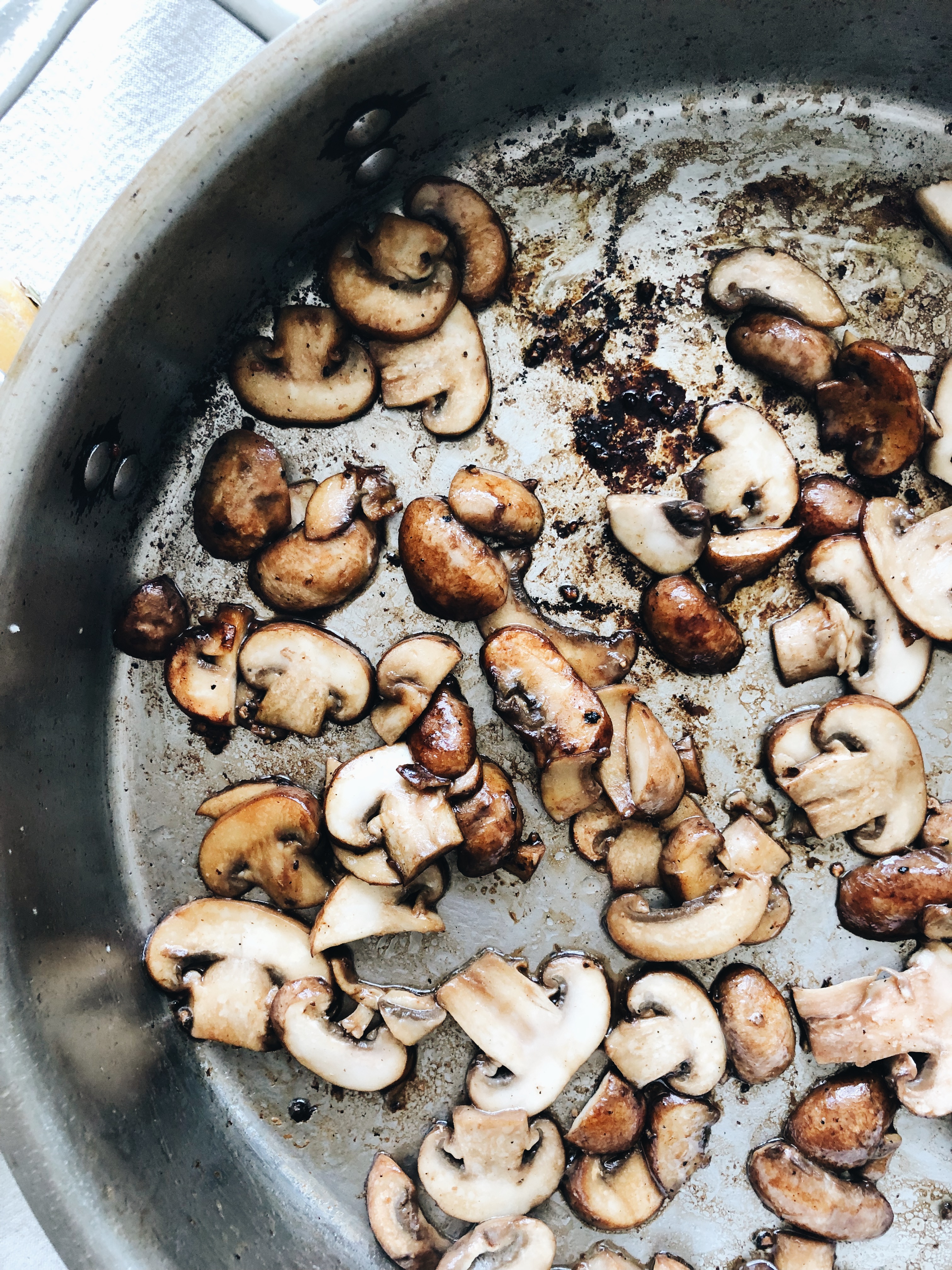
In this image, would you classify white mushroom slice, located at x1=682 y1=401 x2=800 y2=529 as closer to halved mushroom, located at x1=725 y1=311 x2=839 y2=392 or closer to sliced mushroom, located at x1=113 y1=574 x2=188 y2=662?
halved mushroom, located at x1=725 y1=311 x2=839 y2=392

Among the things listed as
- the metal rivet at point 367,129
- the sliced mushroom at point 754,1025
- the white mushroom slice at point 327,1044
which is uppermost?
the metal rivet at point 367,129

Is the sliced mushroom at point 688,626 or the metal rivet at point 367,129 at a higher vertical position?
the metal rivet at point 367,129

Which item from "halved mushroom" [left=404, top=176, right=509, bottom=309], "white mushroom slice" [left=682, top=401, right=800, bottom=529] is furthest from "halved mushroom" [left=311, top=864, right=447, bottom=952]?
"halved mushroom" [left=404, top=176, right=509, bottom=309]

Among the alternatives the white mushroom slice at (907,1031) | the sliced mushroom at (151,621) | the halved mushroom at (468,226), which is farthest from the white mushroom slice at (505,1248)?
the halved mushroom at (468,226)

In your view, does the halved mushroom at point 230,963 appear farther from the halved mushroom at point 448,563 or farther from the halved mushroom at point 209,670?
the halved mushroom at point 448,563

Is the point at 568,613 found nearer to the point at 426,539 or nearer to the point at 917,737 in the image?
the point at 426,539

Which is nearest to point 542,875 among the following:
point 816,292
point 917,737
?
point 917,737

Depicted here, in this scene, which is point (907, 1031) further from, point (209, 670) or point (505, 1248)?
point (209, 670)
